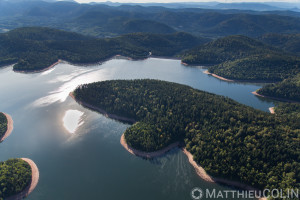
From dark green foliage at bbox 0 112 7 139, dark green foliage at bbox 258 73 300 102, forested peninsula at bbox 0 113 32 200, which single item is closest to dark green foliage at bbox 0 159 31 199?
forested peninsula at bbox 0 113 32 200

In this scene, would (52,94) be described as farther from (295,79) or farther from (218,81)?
(295,79)

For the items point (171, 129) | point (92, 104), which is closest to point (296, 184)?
point (171, 129)

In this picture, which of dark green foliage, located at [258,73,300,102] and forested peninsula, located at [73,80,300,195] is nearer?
forested peninsula, located at [73,80,300,195]

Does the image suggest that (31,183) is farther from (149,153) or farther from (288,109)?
(288,109)

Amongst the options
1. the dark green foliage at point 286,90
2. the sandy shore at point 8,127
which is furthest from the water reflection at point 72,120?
the dark green foliage at point 286,90

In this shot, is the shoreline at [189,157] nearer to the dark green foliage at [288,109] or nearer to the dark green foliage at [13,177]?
the dark green foliage at [13,177]

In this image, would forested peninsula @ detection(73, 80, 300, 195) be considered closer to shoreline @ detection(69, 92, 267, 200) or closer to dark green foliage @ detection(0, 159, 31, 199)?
shoreline @ detection(69, 92, 267, 200)
